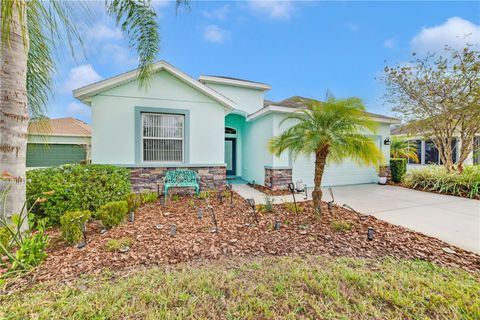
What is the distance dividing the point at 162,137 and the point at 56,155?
11993 mm

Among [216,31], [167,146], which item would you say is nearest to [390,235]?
[167,146]

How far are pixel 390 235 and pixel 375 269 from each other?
163 cm

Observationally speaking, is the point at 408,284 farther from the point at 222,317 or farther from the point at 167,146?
the point at 167,146

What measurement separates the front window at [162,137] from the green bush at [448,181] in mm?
10877

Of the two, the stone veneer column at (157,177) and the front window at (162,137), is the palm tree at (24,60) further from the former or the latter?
the stone veneer column at (157,177)

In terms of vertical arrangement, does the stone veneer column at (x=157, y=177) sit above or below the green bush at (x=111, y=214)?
above

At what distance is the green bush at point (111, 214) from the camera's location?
4012 mm

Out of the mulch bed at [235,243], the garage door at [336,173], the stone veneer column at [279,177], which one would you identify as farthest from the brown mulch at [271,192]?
the mulch bed at [235,243]

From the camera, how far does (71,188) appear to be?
445 centimetres

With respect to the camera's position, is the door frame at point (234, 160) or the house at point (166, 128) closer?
the house at point (166, 128)

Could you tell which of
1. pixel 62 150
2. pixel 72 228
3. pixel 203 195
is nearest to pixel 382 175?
pixel 203 195

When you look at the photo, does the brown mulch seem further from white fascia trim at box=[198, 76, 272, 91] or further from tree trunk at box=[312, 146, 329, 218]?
white fascia trim at box=[198, 76, 272, 91]

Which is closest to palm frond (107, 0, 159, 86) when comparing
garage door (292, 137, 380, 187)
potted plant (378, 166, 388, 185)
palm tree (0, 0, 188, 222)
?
palm tree (0, 0, 188, 222)

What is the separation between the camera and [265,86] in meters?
12.9
